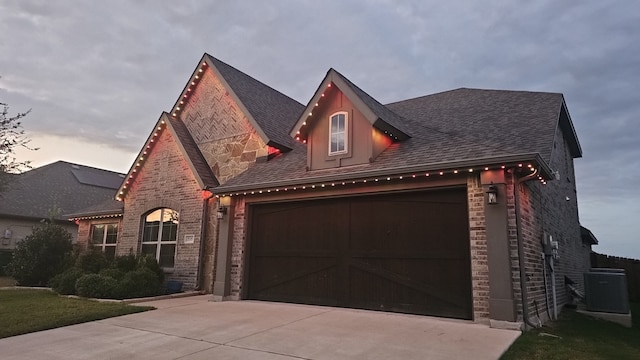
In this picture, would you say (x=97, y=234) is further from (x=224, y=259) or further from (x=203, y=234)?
(x=224, y=259)

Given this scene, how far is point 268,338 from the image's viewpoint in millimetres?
6164

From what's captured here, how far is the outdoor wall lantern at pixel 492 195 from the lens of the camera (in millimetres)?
7164

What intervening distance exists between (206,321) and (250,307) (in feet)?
6.01

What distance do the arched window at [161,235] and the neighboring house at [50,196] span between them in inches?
246

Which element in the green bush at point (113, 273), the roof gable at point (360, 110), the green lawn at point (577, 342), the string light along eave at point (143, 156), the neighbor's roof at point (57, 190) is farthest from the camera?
the neighbor's roof at point (57, 190)

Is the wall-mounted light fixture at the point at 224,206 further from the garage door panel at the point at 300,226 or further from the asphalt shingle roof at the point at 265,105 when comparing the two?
the asphalt shingle roof at the point at 265,105

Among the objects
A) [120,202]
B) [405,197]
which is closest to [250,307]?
[405,197]

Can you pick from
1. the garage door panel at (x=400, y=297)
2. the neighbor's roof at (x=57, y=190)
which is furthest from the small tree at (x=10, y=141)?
the neighbor's roof at (x=57, y=190)

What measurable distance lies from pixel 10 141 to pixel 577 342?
13.5 metres

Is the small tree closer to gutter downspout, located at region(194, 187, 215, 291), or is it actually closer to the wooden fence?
gutter downspout, located at region(194, 187, 215, 291)

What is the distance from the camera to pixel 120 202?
658 inches

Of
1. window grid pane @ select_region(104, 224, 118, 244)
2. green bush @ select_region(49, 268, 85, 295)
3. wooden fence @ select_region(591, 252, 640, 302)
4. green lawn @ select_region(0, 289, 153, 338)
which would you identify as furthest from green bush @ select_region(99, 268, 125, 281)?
wooden fence @ select_region(591, 252, 640, 302)

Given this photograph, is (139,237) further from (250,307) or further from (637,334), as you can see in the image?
(637,334)

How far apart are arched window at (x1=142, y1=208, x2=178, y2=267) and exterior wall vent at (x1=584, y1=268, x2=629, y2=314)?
12.4 m
